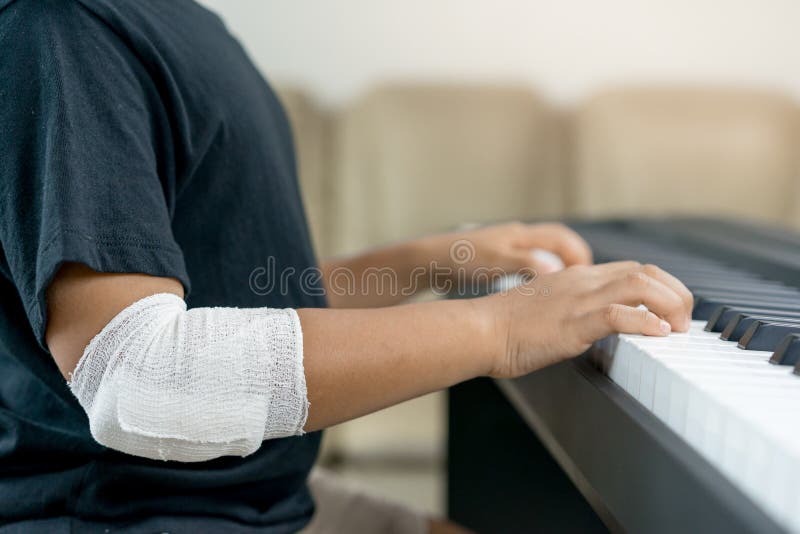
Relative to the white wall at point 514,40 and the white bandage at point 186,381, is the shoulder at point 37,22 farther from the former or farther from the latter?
the white wall at point 514,40

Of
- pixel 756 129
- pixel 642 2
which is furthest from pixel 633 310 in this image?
pixel 642 2

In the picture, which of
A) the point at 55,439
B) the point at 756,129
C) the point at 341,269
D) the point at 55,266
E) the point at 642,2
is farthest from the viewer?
the point at 642,2

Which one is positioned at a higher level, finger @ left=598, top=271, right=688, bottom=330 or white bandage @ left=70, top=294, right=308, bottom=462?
finger @ left=598, top=271, right=688, bottom=330

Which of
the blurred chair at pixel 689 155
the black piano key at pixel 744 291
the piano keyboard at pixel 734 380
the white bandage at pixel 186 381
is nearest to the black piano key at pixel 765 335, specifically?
the piano keyboard at pixel 734 380

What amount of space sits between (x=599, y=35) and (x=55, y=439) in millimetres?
1636

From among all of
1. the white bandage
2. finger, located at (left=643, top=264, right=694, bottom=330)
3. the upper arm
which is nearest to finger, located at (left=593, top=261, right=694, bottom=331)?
finger, located at (left=643, top=264, right=694, bottom=330)

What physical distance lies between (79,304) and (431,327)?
0.24 metres

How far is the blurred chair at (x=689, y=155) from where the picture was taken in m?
1.84

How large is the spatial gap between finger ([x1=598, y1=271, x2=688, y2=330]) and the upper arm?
0.33 m

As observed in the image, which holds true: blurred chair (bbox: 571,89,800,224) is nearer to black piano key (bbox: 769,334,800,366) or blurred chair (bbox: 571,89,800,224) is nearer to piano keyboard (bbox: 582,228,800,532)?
piano keyboard (bbox: 582,228,800,532)

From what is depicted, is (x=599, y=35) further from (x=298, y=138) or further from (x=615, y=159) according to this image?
(x=298, y=138)

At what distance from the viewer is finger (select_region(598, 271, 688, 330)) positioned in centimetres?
60

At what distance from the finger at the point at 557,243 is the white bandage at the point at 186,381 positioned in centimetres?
44

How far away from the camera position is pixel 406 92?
6.18 ft
